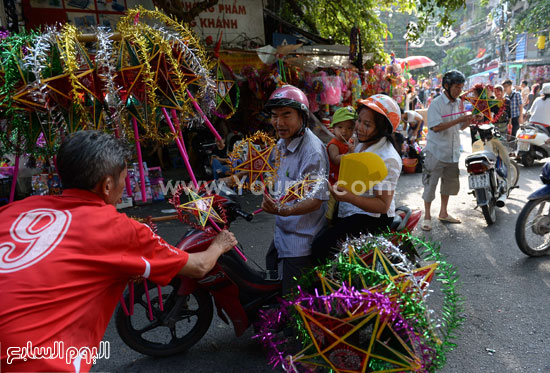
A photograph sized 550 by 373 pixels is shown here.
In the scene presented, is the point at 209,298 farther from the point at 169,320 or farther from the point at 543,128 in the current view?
the point at 543,128

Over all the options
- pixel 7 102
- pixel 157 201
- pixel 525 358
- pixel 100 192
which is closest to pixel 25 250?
pixel 100 192

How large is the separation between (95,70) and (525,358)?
297cm

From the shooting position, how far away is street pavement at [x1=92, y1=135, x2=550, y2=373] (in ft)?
8.00

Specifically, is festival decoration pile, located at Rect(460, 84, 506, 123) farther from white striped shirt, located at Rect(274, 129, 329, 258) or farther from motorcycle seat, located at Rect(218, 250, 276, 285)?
motorcycle seat, located at Rect(218, 250, 276, 285)

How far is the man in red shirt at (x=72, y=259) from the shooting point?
115cm

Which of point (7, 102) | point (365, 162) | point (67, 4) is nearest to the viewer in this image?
point (7, 102)

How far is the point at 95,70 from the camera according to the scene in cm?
164

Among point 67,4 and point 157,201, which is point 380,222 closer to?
point 157,201

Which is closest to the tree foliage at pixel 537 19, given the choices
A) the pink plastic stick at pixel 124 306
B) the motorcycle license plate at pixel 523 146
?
the motorcycle license plate at pixel 523 146

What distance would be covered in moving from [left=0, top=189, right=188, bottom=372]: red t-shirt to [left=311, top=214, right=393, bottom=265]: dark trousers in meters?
1.03

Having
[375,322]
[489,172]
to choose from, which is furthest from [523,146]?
[375,322]

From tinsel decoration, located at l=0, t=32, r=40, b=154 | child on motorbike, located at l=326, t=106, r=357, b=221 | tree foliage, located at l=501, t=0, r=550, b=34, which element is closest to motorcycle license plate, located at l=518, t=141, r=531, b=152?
child on motorbike, located at l=326, t=106, r=357, b=221

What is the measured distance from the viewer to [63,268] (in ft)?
3.94

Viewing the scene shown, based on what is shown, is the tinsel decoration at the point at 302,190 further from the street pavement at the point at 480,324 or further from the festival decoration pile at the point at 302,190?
the street pavement at the point at 480,324
